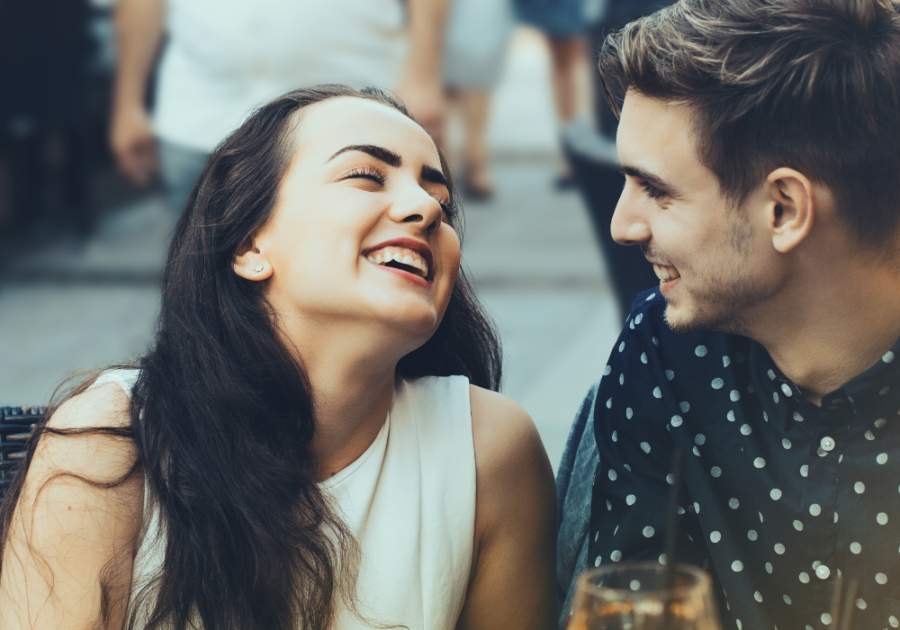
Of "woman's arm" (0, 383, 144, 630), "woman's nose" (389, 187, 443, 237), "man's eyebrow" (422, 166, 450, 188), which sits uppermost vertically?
"man's eyebrow" (422, 166, 450, 188)

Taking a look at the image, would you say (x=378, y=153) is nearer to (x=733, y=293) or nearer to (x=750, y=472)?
(x=733, y=293)

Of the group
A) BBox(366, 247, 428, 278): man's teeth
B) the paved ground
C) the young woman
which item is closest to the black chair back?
the young woman

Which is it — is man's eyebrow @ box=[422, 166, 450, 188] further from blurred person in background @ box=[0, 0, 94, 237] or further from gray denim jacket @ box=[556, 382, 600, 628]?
blurred person in background @ box=[0, 0, 94, 237]

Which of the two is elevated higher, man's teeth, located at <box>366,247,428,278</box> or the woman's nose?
the woman's nose

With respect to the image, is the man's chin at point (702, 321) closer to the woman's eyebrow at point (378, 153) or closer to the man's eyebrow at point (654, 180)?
the man's eyebrow at point (654, 180)

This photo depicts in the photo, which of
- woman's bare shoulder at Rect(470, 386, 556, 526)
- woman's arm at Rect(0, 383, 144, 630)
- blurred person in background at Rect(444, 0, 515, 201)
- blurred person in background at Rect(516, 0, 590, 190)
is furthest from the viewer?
blurred person in background at Rect(516, 0, 590, 190)

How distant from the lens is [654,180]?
1.62 m

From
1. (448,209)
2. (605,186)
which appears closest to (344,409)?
(448,209)

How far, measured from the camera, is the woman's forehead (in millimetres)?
1634

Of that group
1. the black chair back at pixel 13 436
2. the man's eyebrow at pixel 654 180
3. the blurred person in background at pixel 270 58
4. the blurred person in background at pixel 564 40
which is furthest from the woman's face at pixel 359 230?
the blurred person in background at pixel 564 40

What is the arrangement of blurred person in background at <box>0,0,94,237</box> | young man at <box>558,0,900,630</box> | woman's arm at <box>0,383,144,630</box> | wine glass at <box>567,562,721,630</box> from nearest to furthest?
wine glass at <box>567,562,721,630</box> → woman's arm at <box>0,383,144,630</box> → young man at <box>558,0,900,630</box> → blurred person in background at <box>0,0,94,237</box>

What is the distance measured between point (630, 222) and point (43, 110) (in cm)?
490

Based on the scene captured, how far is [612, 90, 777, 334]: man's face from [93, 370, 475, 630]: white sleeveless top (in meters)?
0.43

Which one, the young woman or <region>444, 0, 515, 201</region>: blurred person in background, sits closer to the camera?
the young woman
